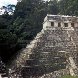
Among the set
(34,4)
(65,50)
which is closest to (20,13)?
(34,4)

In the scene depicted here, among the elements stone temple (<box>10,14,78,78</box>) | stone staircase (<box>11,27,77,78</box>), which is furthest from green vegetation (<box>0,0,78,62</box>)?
stone staircase (<box>11,27,77,78</box>)

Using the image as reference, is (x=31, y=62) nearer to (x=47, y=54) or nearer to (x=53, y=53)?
(x=47, y=54)

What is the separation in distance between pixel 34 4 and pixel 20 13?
9.58ft

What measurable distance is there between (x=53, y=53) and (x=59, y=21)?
464 cm

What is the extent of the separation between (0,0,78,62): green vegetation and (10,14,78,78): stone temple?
365 centimetres

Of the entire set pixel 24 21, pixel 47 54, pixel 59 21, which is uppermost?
pixel 24 21

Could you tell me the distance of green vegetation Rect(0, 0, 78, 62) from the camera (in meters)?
30.5

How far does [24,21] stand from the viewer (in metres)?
38.7

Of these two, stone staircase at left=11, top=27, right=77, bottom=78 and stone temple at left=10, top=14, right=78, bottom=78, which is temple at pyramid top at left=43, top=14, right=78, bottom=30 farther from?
stone staircase at left=11, top=27, right=77, bottom=78

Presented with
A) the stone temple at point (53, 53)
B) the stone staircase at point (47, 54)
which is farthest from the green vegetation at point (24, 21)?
the stone staircase at point (47, 54)

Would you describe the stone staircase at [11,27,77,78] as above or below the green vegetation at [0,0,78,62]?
below

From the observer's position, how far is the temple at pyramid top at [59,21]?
29.6 m

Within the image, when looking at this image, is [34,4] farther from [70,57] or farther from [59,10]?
[70,57]

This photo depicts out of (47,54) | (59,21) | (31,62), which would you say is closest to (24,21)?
(59,21)
